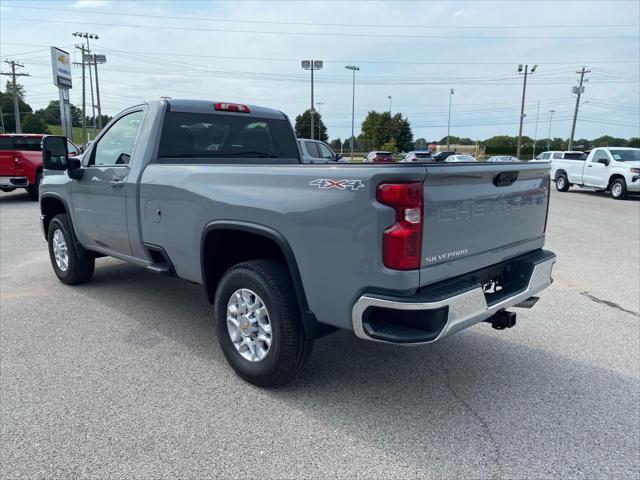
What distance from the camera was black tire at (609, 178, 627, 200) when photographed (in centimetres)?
1703

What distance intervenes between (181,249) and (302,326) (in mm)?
1281

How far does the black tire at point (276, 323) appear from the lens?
3141 mm

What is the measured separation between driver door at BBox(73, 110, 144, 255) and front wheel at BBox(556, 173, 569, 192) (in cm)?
1962

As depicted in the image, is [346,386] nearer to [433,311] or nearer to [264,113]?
[433,311]

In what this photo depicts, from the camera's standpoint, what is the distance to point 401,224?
8.46ft

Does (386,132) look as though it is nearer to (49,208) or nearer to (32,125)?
(32,125)

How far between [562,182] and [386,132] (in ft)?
199

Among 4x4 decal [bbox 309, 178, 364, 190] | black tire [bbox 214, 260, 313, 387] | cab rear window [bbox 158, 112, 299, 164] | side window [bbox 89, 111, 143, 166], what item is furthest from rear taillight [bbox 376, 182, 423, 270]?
side window [bbox 89, 111, 143, 166]

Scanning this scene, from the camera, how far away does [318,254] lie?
2.86 metres

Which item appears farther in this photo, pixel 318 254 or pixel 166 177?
pixel 166 177

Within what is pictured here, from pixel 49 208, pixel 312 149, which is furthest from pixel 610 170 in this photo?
pixel 49 208

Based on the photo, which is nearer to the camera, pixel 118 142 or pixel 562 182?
pixel 118 142

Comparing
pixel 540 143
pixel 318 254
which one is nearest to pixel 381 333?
pixel 318 254

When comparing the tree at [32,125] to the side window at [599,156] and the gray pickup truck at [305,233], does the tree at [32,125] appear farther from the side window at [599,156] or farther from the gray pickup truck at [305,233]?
the gray pickup truck at [305,233]
